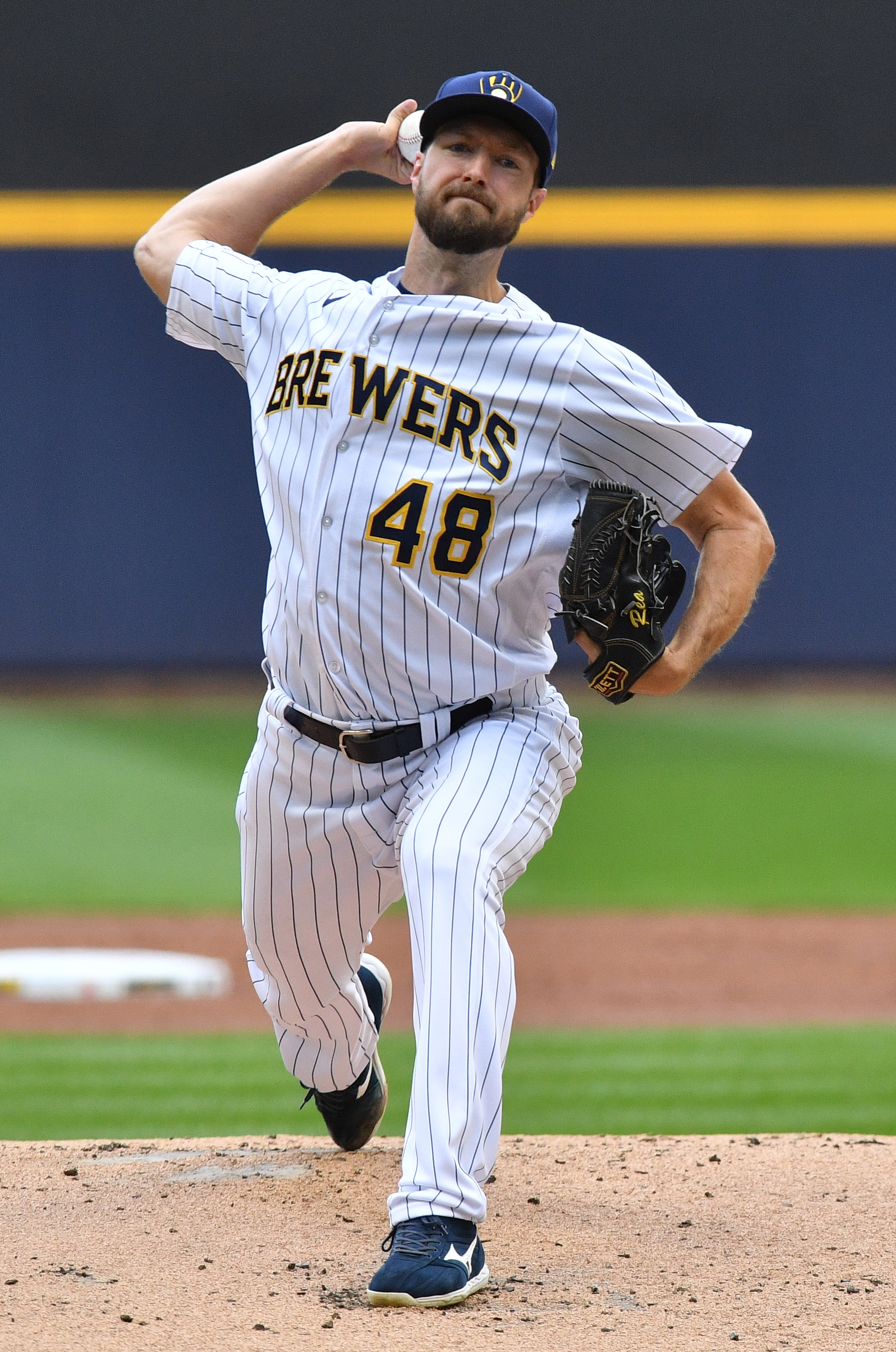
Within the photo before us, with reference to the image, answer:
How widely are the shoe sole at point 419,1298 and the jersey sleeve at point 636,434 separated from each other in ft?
3.68

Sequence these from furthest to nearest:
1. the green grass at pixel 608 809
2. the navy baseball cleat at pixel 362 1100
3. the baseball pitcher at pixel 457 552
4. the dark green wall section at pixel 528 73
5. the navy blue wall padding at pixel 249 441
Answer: the dark green wall section at pixel 528 73 → the navy blue wall padding at pixel 249 441 → the green grass at pixel 608 809 → the navy baseball cleat at pixel 362 1100 → the baseball pitcher at pixel 457 552

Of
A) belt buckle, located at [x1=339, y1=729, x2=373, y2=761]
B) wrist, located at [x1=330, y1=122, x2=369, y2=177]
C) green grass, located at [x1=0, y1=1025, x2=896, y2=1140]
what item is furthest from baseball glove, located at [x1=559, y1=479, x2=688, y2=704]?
green grass, located at [x1=0, y1=1025, x2=896, y2=1140]

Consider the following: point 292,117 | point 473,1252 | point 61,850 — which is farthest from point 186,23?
point 473,1252

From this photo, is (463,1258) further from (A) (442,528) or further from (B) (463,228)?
(B) (463,228)

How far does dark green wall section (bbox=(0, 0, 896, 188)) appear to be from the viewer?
11602mm

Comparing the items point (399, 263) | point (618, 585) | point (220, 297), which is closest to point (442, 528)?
point (618, 585)

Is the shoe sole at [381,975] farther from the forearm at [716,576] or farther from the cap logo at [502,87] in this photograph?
the cap logo at [502,87]

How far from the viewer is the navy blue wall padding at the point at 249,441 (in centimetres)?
1146

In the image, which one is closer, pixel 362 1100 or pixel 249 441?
pixel 362 1100

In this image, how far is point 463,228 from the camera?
90.1 inches

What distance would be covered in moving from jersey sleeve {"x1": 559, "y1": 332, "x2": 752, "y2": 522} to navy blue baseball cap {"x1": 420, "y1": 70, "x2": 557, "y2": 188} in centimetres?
31

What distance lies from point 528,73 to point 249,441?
3344 millimetres

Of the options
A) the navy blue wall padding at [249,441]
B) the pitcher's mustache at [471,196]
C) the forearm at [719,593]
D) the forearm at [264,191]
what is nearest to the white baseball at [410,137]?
the forearm at [264,191]

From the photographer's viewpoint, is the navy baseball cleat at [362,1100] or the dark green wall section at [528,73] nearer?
the navy baseball cleat at [362,1100]
